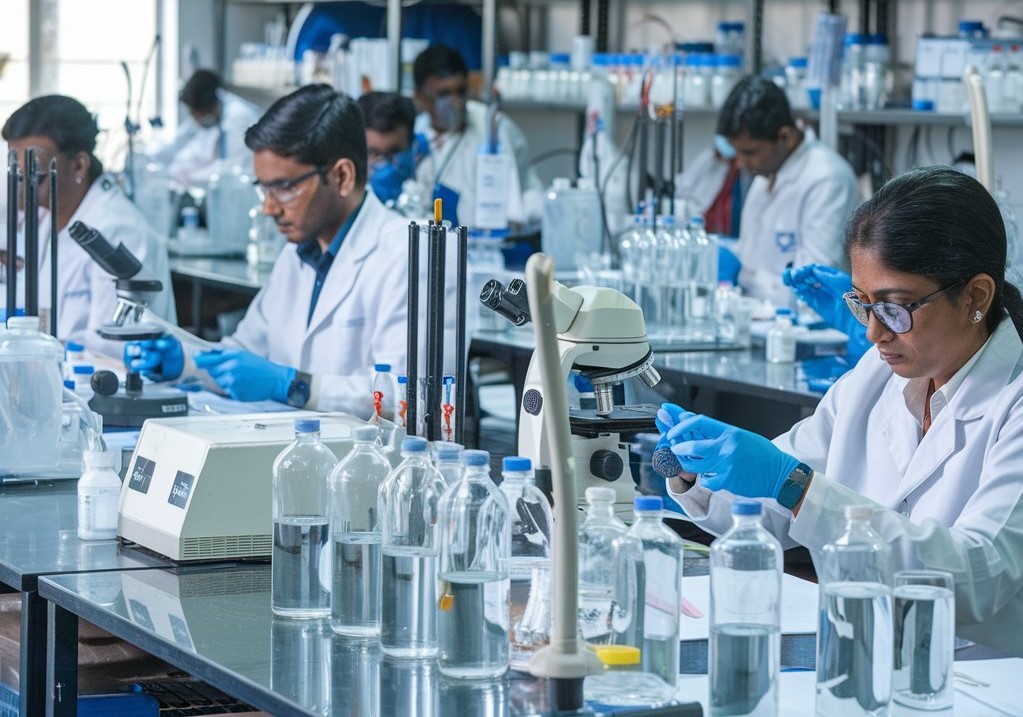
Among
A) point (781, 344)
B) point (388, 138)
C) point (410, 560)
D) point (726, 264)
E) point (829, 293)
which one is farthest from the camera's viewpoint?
point (388, 138)

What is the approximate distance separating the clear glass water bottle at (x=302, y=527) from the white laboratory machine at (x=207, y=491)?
260 mm

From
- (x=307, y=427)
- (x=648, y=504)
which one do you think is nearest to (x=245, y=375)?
(x=307, y=427)

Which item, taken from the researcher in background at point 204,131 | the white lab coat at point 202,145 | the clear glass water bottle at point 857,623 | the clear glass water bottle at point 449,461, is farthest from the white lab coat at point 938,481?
the white lab coat at point 202,145

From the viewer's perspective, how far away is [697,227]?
Answer: 3984 millimetres

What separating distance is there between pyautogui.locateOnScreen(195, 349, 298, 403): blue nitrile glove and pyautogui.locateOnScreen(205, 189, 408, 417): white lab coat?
7 cm

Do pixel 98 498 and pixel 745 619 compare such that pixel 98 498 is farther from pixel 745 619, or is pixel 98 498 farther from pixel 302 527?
pixel 745 619

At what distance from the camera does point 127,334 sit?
125 inches

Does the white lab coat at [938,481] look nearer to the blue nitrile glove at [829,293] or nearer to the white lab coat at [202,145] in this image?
the blue nitrile glove at [829,293]

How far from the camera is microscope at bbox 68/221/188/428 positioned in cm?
301

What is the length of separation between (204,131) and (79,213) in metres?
4.76

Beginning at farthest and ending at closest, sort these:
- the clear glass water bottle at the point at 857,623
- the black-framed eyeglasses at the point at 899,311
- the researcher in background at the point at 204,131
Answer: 1. the researcher in background at the point at 204,131
2. the black-framed eyeglasses at the point at 899,311
3. the clear glass water bottle at the point at 857,623

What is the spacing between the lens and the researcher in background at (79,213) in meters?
3.86

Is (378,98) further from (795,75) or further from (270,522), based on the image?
(270,522)

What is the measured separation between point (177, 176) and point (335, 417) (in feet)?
20.7
